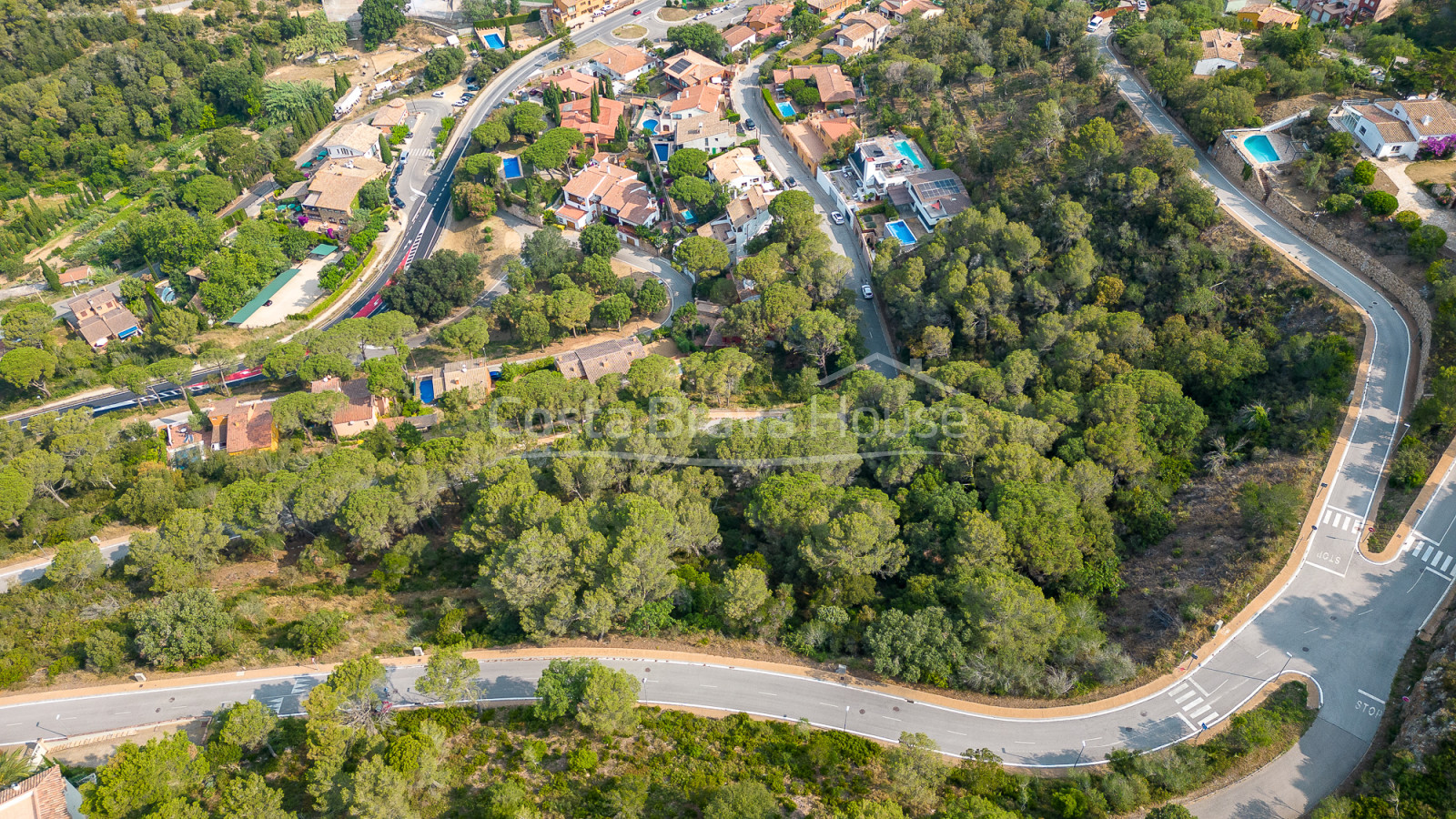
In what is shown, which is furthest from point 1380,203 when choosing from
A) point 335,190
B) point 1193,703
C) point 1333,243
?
point 335,190

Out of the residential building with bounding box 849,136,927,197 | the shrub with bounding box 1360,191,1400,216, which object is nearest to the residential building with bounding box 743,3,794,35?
the residential building with bounding box 849,136,927,197

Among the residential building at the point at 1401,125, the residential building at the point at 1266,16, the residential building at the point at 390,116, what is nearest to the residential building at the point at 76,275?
the residential building at the point at 390,116

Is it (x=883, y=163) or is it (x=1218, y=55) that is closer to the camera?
(x=1218, y=55)

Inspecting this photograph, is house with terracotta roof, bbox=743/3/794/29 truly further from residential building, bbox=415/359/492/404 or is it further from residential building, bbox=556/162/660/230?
residential building, bbox=415/359/492/404

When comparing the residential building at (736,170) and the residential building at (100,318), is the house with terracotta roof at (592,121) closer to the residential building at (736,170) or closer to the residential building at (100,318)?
the residential building at (736,170)

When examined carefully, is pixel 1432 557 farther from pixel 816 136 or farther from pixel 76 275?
pixel 76 275

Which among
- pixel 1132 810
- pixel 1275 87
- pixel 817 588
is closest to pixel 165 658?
pixel 817 588

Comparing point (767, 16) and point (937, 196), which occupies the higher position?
point (767, 16)
